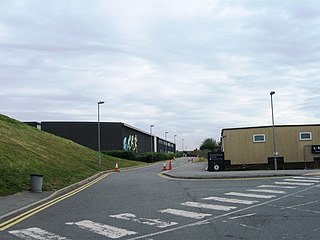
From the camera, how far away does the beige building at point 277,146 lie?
40.3m

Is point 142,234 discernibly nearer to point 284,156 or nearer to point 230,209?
point 230,209

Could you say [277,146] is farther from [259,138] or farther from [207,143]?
[207,143]

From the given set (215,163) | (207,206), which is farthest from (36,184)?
(215,163)

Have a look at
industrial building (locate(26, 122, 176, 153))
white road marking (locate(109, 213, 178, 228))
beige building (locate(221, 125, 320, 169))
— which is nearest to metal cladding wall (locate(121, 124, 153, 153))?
industrial building (locate(26, 122, 176, 153))

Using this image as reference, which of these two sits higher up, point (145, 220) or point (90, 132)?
point (90, 132)

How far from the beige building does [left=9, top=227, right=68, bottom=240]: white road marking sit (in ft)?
110

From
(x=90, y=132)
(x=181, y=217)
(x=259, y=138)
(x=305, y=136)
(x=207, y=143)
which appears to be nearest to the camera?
(x=181, y=217)

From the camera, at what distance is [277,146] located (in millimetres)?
40906

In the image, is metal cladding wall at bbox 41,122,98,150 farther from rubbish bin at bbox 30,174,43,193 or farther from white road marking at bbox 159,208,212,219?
white road marking at bbox 159,208,212,219

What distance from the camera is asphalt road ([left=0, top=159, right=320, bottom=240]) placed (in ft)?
29.1

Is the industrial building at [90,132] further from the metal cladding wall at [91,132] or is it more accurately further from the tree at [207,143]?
the tree at [207,143]

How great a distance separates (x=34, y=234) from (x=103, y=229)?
147cm

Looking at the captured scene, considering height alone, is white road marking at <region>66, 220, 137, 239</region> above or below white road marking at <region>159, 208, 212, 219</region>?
below

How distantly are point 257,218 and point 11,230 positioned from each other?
583 centimetres
